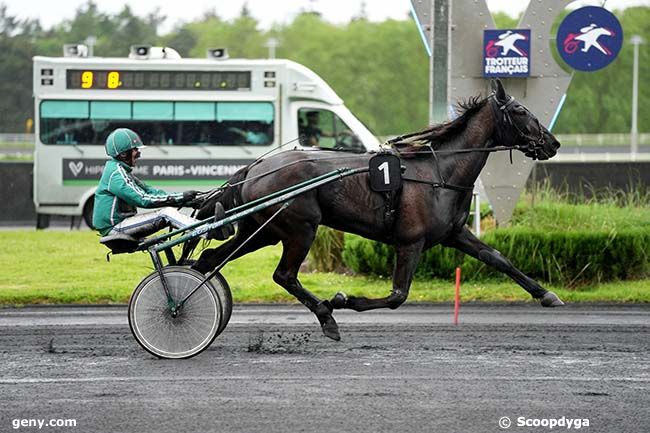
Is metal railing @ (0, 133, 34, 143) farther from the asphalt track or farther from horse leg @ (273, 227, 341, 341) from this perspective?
horse leg @ (273, 227, 341, 341)

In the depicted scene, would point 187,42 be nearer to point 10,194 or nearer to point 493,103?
point 10,194

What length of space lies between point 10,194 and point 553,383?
17302 mm

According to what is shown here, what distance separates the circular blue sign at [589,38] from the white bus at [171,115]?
737 centimetres

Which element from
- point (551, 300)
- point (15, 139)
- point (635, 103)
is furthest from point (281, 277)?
point (15, 139)

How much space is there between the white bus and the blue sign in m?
6.87

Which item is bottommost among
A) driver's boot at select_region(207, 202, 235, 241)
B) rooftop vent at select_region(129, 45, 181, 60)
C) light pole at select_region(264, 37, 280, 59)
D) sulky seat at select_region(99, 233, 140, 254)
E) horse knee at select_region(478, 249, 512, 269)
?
horse knee at select_region(478, 249, 512, 269)

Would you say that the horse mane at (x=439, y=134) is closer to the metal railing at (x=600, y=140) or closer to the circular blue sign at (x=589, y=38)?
the circular blue sign at (x=589, y=38)

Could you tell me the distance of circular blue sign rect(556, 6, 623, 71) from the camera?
1391 centimetres

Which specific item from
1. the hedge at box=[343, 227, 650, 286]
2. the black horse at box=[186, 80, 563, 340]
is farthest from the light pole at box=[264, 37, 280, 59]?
the black horse at box=[186, 80, 563, 340]

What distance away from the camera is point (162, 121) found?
21.4m

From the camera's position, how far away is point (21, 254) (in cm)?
1538

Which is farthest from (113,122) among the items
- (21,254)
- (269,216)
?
(269,216)

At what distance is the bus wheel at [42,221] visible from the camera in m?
21.0

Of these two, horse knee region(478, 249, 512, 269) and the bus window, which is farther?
the bus window
